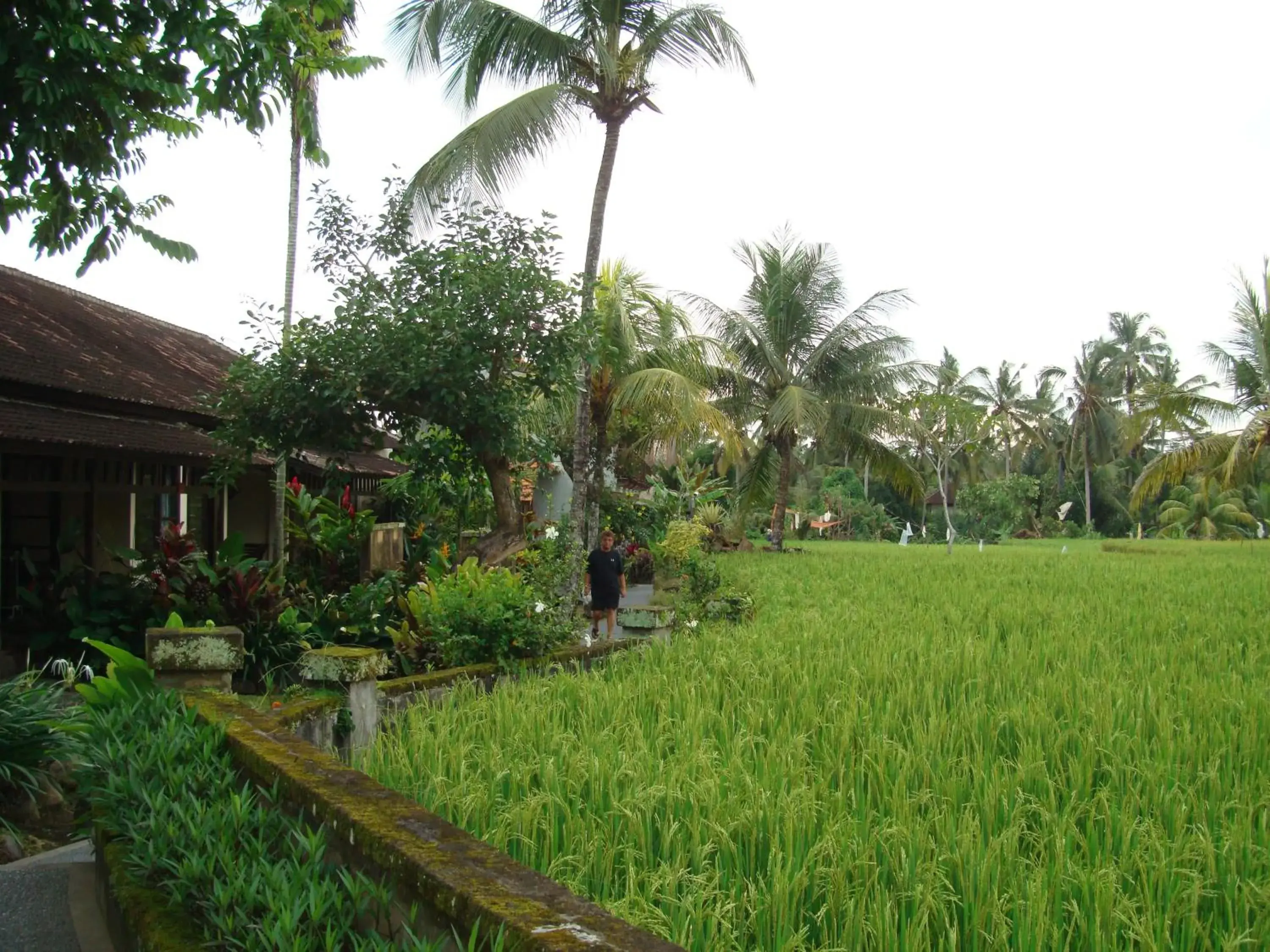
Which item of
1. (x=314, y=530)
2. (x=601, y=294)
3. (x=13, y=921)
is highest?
(x=601, y=294)

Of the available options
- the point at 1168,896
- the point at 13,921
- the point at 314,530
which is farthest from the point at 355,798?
the point at 314,530

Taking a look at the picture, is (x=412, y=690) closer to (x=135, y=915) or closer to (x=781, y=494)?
(x=135, y=915)

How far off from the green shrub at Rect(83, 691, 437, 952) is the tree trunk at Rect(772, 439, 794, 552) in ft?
62.8

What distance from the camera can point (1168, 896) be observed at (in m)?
2.57

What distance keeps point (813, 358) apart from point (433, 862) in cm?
2036

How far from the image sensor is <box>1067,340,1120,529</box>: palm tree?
4253 cm

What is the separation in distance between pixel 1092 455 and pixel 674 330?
107 feet

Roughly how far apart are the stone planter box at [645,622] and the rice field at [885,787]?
3.53 ft

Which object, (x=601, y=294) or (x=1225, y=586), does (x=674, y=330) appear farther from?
(x=1225, y=586)

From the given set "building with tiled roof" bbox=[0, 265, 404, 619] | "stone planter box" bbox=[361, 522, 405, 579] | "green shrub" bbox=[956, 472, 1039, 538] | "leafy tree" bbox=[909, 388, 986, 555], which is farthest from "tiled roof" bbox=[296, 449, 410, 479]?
"green shrub" bbox=[956, 472, 1039, 538]

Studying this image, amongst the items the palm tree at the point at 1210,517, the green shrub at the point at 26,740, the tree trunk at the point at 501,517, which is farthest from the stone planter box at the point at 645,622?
the palm tree at the point at 1210,517

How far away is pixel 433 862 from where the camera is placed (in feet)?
8.19

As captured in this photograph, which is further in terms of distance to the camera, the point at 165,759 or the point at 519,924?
the point at 165,759

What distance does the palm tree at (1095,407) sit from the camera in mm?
42531
